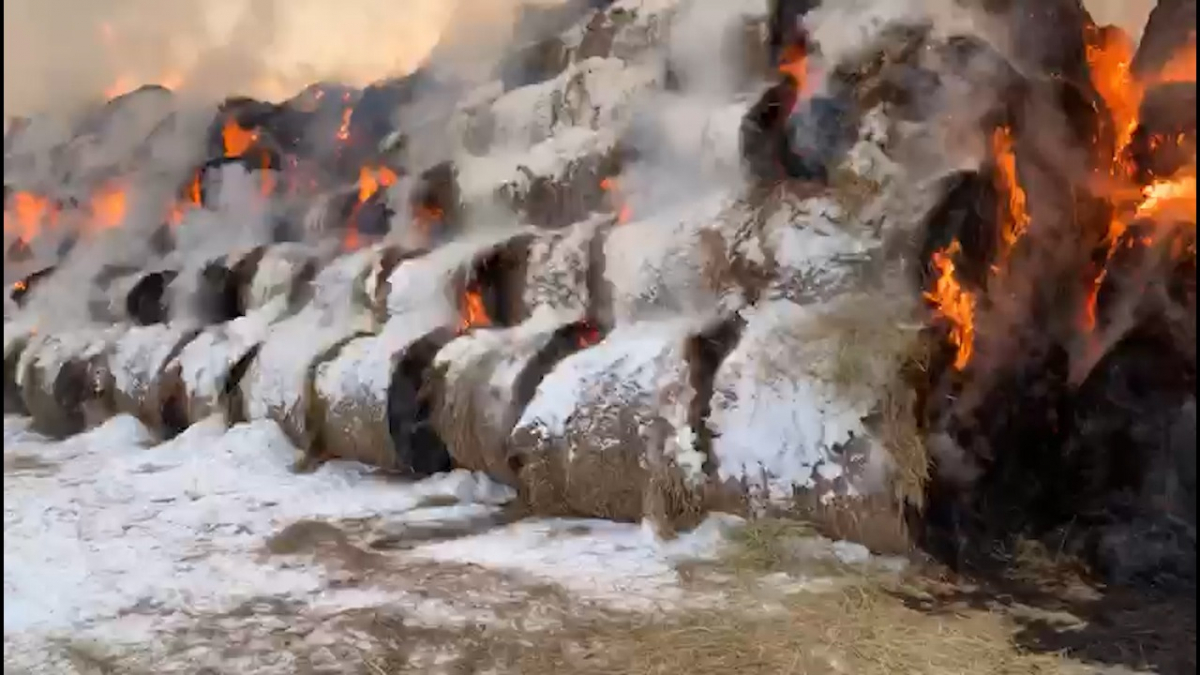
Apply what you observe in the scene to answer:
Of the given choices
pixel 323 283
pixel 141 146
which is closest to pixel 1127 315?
pixel 323 283

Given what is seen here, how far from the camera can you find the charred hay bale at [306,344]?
3150mm

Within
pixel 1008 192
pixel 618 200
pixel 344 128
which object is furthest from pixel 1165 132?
pixel 344 128

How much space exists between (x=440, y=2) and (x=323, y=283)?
41.1 inches

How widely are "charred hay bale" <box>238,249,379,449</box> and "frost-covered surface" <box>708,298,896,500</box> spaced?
1386 millimetres

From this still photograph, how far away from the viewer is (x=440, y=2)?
3783 millimetres

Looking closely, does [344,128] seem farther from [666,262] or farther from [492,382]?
[666,262]

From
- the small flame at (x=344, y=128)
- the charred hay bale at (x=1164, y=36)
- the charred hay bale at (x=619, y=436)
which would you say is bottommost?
the charred hay bale at (x=619, y=436)

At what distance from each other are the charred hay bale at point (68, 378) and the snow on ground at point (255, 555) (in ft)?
1.06

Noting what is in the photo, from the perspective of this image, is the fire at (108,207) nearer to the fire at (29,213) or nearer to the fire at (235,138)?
the fire at (29,213)

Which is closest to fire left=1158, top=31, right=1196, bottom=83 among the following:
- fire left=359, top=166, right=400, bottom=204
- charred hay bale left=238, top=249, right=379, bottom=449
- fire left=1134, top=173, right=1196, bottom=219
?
fire left=1134, top=173, right=1196, bottom=219

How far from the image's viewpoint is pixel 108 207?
4.72 metres

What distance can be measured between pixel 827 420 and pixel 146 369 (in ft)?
8.23

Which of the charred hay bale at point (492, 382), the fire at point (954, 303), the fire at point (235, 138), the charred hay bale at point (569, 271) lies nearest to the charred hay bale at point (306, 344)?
the charred hay bale at point (492, 382)

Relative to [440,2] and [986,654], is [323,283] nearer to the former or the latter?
[440,2]
